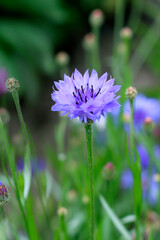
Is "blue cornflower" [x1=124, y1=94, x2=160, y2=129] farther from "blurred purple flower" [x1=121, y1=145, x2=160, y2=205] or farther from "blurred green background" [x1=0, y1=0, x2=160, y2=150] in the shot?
"blurred green background" [x1=0, y1=0, x2=160, y2=150]

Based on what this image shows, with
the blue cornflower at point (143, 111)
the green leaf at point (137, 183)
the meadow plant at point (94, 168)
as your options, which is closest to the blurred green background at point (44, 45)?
the meadow plant at point (94, 168)

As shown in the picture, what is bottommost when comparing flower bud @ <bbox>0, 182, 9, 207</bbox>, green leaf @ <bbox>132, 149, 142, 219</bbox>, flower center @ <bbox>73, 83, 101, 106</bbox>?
green leaf @ <bbox>132, 149, 142, 219</bbox>

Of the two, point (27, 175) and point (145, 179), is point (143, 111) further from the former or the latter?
point (27, 175)

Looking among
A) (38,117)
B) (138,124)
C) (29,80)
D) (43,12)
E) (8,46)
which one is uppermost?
(43,12)

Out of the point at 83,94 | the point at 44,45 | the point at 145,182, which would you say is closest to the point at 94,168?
the point at 145,182

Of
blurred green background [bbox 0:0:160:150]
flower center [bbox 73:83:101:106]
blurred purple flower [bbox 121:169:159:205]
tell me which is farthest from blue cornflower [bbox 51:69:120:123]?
blurred green background [bbox 0:0:160:150]

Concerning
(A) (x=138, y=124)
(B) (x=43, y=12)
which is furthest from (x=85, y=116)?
(B) (x=43, y=12)

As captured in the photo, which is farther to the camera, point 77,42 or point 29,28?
point 77,42

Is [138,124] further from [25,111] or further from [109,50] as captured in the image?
[109,50]

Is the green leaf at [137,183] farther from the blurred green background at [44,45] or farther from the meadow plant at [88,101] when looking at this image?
the blurred green background at [44,45]
